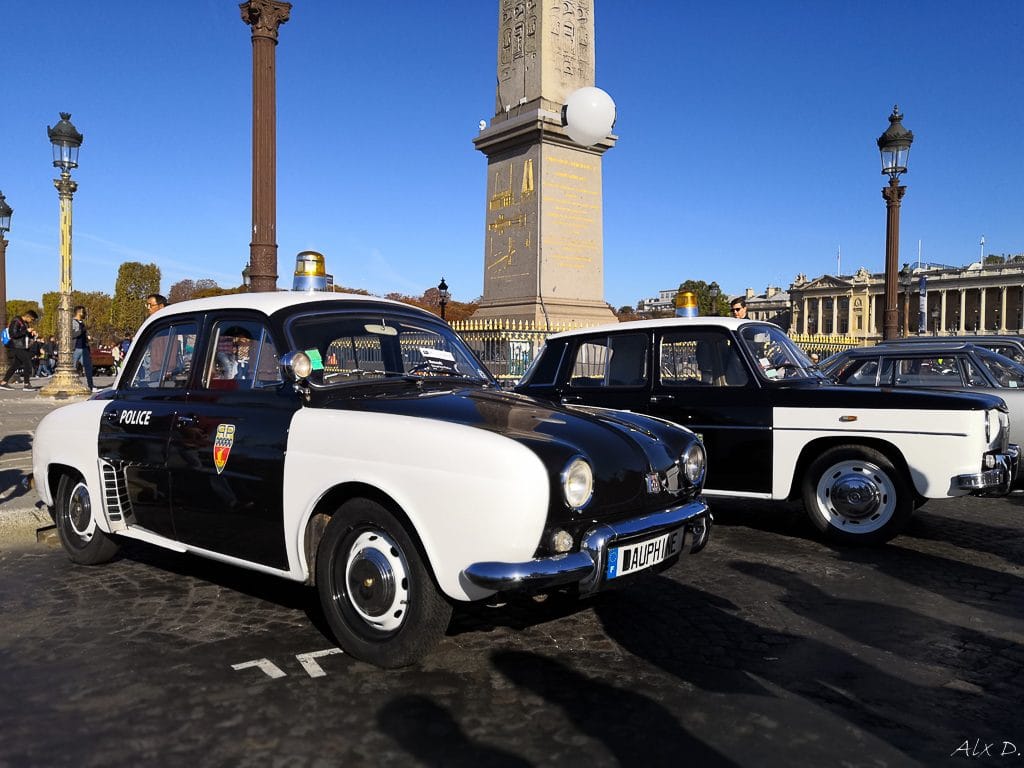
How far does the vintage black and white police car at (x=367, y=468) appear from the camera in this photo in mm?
3176

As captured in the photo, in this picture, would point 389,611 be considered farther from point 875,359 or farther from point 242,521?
point 875,359

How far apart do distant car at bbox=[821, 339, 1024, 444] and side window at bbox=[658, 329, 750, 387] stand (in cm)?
252

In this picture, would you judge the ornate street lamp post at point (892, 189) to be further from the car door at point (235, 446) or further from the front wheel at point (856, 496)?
the car door at point (235, 446)

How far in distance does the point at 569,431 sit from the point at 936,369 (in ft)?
22.0

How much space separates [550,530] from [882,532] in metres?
3.73

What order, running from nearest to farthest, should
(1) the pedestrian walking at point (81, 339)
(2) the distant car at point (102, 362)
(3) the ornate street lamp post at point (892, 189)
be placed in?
(3) the ornate street lamp post at point (892, 189), (1) the pedestrian walking at point (81, 339), (2) the distant car at point (102, 362)

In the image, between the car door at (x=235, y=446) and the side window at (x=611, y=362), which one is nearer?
the car door at (x=235, y=446)

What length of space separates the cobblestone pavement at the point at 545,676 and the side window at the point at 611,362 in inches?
81.3

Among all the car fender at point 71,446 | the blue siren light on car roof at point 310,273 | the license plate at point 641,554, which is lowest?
the license plate at point 641,554

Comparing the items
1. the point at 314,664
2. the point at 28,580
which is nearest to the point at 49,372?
the point at 28,580

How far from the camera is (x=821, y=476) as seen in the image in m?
6.16

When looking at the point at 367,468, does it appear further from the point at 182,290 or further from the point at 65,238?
the point at 182,290

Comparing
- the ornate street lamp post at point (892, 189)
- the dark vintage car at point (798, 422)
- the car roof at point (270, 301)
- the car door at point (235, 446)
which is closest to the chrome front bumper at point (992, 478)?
the dark vintage car at point (798, 422)

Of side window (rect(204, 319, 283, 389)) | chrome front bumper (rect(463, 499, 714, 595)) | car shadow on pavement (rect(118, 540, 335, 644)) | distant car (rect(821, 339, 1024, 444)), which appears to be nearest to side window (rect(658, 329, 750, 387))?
distant car (rect(821, 339, 1024, 444))
